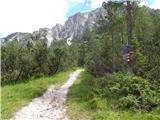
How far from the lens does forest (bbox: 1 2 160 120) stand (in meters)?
19.8

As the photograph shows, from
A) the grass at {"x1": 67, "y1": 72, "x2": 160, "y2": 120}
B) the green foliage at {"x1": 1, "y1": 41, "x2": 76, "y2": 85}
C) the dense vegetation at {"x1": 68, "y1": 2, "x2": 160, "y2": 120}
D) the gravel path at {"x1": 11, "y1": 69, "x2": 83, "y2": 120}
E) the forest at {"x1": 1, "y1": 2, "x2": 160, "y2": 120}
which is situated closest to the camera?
the grass at {"x1": 67, "y1": 72, "x2": 160, "y2": 120}

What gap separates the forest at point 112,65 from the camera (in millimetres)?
19844

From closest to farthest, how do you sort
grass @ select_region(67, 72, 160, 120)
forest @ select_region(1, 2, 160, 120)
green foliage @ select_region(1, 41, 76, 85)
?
grass @ select_region(67, 72, 160, 120)
forest @ select_region(1, 2, 160, 120)
green foliage @ select_region(1, 41, 76, 85)

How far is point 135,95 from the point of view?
20.3 m

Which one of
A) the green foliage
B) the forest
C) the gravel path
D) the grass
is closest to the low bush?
the forest

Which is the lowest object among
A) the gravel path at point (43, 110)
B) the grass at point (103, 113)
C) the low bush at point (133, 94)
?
the gravel path at point (43, 110)

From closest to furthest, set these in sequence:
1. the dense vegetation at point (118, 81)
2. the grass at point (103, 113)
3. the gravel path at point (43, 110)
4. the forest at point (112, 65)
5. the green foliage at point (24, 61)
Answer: the grass at point (103, 113), the gravel path at point (43, 110), the dense vegetation at point (118, 81), the forest at point (112, 65), the green foliage at point (24, 61)

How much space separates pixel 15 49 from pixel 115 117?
3197 centimetres

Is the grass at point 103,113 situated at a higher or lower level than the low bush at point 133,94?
lower

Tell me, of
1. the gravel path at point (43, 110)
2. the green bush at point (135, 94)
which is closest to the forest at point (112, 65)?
the green bush at point (135, 94)

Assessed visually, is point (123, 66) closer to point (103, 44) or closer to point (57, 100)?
point (103, 44)

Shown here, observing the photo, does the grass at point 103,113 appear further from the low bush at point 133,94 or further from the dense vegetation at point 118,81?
the low bush at point 133,94

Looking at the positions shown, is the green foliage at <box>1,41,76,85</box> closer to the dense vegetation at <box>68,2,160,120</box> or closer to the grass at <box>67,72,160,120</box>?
the dense vegetation at <box>68,2,160,120</box>

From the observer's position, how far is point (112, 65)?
4038 cm
